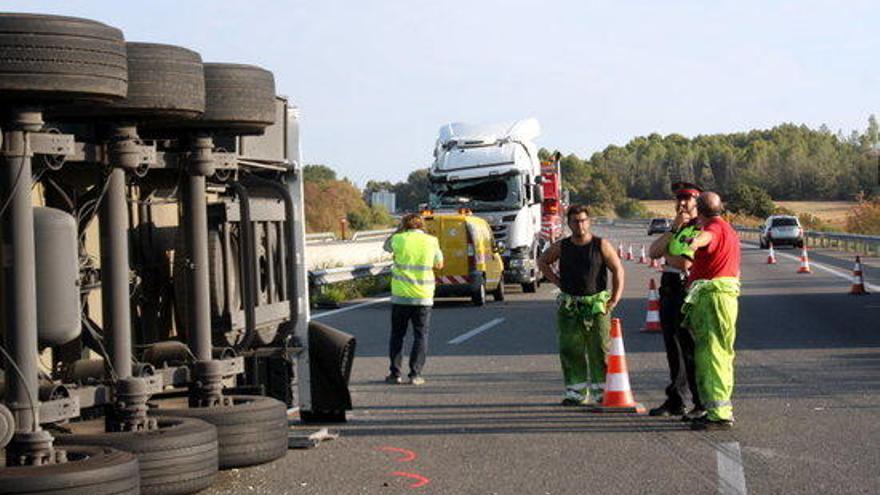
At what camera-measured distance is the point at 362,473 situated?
948 centimetres

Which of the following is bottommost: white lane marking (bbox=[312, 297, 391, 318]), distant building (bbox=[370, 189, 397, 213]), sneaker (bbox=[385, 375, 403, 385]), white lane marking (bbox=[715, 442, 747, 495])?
white lane marking (bbox=[715, 442, 747, 495])

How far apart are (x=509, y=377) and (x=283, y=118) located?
516cm

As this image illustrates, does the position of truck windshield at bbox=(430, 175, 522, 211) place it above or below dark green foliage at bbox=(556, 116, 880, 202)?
below

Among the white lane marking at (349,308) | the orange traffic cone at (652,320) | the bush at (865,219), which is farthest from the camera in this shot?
the bush at (865,219)

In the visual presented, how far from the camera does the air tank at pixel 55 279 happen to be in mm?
7719

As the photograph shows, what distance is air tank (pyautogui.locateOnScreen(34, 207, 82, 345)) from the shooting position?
7719 mm

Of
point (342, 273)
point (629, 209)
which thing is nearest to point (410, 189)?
point (629, 209)

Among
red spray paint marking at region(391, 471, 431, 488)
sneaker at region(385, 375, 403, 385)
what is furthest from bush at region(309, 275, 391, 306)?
red spray paint marking at region(391, 471, 431, 488)

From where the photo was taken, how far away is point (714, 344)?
11.3 metres

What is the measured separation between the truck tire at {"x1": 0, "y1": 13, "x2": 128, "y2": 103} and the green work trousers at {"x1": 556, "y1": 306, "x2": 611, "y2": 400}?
5.88 metres

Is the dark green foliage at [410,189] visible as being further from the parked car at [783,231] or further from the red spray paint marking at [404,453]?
the red spray paint marking at [404,453]

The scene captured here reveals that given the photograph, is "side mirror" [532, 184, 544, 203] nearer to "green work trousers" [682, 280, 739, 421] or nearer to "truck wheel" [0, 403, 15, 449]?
"green work trousers" [682, 280, 739, 421]

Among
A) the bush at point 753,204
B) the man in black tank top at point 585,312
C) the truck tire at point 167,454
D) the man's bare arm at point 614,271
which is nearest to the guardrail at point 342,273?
the man in black tank top at point 585,312

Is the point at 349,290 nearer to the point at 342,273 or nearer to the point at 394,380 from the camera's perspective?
the point at 342,273
